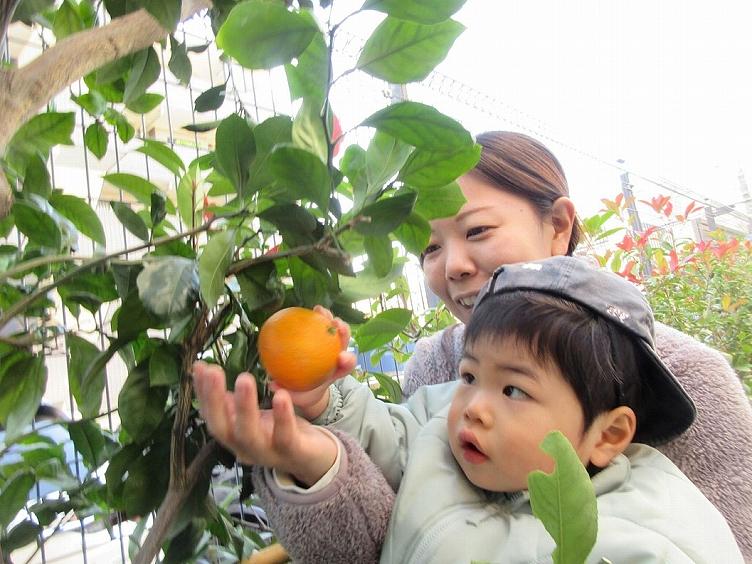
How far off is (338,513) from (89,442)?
0.30m

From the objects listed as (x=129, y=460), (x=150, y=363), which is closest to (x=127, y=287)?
(x=150, y=363)

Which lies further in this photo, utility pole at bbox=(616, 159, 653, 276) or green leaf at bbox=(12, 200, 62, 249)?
utility pole at bbox=(616, 159, 653, 276)

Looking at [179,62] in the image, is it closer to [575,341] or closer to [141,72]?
[141,72]

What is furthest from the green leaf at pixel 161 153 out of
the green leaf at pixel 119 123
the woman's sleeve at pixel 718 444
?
the woman's sleeve at pixel 718 444

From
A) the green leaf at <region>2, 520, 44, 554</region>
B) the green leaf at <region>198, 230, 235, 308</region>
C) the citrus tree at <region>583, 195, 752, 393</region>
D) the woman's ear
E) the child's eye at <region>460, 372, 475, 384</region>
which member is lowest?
the citrus tree at <region>583, 195, 752, 393</region>

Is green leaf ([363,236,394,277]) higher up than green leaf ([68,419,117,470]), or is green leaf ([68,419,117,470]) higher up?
green leaf ([363,236,394,277])

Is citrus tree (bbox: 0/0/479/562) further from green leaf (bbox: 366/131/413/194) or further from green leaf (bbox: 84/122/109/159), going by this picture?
green leaf (bbox: 84/122/109/159)

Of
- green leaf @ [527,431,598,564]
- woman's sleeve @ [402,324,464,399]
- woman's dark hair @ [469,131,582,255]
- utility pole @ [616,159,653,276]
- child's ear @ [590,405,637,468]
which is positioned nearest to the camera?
green leaf @ [527,431,598,564]

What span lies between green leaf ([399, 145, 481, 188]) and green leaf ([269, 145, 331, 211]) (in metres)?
0.08

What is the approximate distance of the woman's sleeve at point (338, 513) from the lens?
0.46 metres

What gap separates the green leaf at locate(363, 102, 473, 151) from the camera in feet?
1.18

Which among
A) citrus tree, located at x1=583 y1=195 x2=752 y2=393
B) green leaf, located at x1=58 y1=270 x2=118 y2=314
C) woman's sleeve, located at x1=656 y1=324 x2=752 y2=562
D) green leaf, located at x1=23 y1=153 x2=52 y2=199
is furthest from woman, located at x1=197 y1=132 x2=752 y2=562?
citrus tree, located at x1=583 y1=195 x2=752 y2=393

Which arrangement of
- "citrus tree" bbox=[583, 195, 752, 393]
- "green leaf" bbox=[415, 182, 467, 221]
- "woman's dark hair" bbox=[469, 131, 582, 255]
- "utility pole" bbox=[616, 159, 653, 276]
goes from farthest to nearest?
"utility pole" bbox=[616, 159, 653, 276]
"citrus tree" bbox=[583, 195, 752, 393]
"woman's dark hair" bbox=[469, 131, 582, 255]
"green leaf" bbox=[415, 182, 467, 221]

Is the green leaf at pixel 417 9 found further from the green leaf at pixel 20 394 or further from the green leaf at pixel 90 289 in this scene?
the green leaf at pixel 20 394
